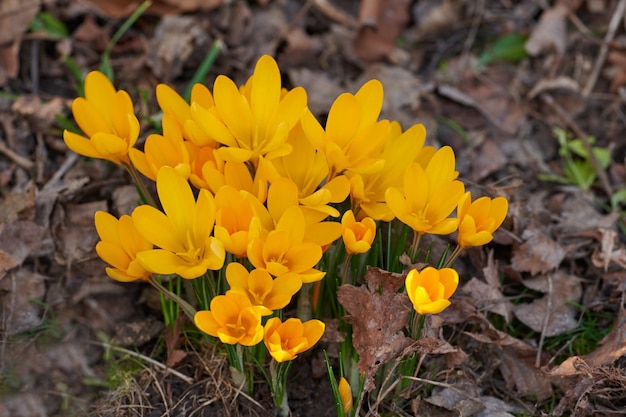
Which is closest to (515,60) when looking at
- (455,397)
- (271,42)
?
(271,42)

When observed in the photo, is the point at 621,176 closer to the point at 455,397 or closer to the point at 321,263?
the point at 455,397

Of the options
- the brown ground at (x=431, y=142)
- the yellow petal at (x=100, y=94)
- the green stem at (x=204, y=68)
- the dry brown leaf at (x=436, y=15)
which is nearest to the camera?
the yellow petal at (x=100, y=94)

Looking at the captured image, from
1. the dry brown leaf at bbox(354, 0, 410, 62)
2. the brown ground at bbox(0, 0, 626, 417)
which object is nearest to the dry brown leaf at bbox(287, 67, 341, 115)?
the brown ground at bbox(0, 0, 626, 417)

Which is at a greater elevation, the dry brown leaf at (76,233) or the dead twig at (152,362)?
the dry brown leaf at (76,233)

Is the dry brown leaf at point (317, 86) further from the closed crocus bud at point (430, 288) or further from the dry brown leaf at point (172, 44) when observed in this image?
the closed crocus bud at point (430, 288)

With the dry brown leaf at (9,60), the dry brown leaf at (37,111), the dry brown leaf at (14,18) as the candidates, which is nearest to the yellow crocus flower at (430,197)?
the dry brown leaf at (37,111)

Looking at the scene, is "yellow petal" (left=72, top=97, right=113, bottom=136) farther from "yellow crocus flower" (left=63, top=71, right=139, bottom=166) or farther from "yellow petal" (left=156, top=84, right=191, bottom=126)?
"yellow petal" (left=156, top=84, right=191, bottom=126)

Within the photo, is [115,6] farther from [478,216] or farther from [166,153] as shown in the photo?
[478,216]

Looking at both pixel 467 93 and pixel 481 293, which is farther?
pixel 467 93
